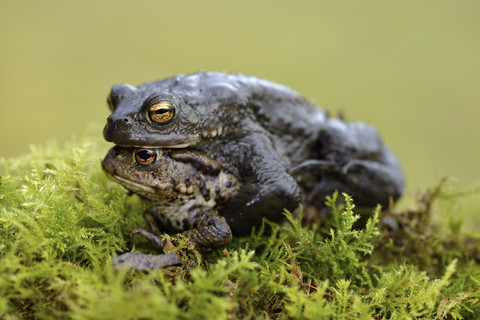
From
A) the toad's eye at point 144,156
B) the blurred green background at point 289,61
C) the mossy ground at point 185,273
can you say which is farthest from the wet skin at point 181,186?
the blurred green background at point 289,61

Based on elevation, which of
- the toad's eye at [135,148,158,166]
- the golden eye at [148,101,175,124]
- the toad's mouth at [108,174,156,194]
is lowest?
the toad's mouth at [108,174,156,194]

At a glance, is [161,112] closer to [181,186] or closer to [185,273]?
[181,186]

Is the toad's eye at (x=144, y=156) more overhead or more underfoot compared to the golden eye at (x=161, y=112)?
more underfoot

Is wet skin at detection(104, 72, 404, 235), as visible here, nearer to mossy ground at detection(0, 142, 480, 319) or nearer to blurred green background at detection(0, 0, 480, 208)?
mossy ground at detection(0, 142, 480, 319)

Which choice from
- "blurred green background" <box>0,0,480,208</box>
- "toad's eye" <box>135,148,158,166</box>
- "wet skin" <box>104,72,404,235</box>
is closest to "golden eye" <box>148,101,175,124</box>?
"wet skin" <box>104,72,404,235</box>

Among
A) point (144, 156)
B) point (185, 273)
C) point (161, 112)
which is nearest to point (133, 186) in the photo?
point (144, 156)

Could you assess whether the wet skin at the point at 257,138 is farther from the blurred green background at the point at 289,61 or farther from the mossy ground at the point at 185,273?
the blurred green background at the point at 289,61

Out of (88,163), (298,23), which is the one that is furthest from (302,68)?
(88,163)
